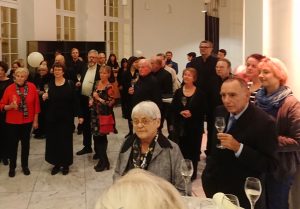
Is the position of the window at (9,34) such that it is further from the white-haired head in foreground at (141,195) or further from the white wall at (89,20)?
the white-haired head in foreground at (141,195)

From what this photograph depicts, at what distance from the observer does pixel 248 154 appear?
2.72 m

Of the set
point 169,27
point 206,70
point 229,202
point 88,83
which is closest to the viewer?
point 229,202

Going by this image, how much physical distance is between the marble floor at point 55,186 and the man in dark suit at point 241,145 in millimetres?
2039

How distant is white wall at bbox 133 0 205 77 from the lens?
50.8ft

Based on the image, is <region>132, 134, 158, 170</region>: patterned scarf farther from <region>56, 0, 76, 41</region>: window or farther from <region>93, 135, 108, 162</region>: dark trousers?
<region>56, 0, 76, 41</region>: window

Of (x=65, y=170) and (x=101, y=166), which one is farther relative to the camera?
(x=101, y=166)

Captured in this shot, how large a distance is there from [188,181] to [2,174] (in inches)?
152

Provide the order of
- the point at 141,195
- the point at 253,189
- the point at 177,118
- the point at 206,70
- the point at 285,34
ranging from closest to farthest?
the point at 141,195 < the point at 253,189 < the point at 285,34 < the point at 177,118 < the point at 206,70

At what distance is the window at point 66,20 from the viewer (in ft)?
38.0

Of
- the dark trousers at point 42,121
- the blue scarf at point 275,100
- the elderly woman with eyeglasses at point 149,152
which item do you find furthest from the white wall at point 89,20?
the elderly woman with eyeglasses at point 149,152

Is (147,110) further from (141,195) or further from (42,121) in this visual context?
(42,121)

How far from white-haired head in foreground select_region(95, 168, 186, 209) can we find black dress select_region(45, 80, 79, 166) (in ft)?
14.9

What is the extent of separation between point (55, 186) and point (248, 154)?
332 cm

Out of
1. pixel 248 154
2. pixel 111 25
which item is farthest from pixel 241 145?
pixel 111 25
